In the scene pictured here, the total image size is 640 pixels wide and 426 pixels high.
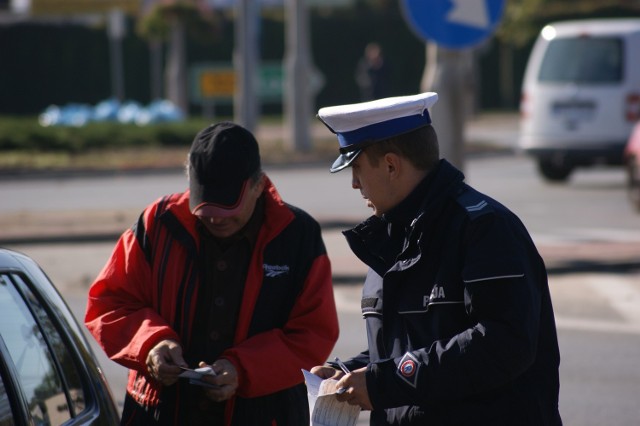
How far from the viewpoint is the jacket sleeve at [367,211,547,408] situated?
2941 mm

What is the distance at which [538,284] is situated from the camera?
3.09 m

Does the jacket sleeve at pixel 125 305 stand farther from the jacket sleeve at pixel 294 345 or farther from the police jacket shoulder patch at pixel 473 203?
the police jacket shoulder patch at pixel 473 203

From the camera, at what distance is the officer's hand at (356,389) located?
307 cm

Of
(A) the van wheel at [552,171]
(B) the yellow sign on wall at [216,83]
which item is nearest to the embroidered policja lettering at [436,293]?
(A) the van wheel at [552,171]

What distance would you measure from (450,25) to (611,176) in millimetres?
11671

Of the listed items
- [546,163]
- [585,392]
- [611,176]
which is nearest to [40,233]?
[585,392]

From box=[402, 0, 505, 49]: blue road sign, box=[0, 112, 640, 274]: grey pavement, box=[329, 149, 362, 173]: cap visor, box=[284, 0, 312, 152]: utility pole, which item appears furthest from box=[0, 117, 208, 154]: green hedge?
box=[329, 149, 362, 173]: cap visor

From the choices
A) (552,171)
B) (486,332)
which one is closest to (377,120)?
(486,332)

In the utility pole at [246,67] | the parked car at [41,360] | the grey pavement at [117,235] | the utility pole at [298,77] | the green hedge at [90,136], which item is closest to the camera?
the parked car at [41,360]

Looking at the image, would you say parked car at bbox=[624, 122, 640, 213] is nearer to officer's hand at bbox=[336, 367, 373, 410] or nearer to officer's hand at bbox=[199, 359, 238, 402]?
officer's hand at bbox=[199, 359, 238, 402]

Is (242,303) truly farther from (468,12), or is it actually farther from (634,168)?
(634,168)

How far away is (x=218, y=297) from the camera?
390cm

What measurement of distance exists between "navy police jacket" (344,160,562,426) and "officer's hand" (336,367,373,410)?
0.8 inches

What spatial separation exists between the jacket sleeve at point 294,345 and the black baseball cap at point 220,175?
0.37 meters
